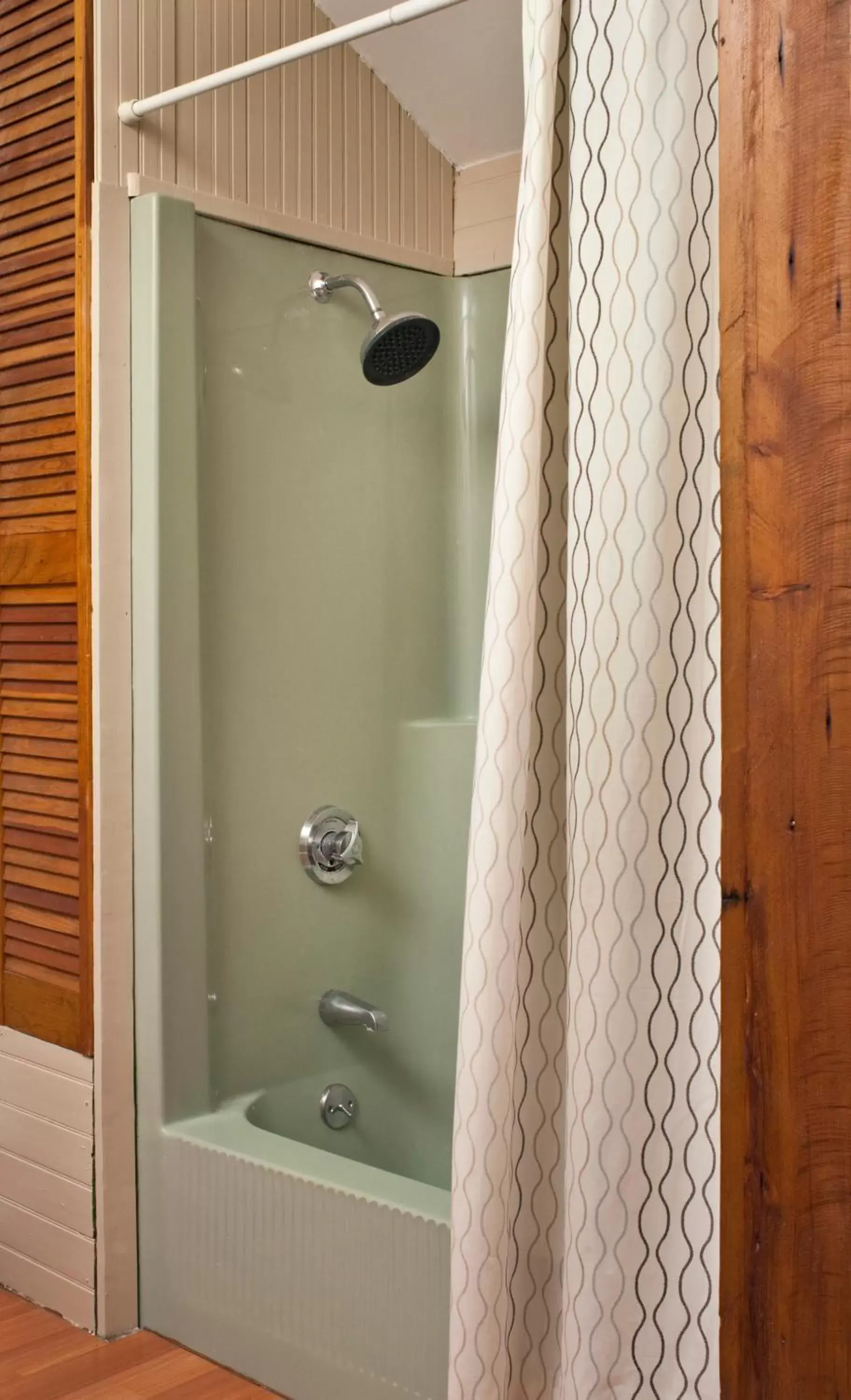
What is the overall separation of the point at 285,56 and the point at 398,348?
0.40 meters

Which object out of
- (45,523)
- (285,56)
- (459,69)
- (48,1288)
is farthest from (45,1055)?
(459,69)

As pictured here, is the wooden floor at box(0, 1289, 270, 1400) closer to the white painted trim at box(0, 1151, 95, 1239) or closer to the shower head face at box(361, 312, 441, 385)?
the white painted trim at box(0, 1151, 95, 1239)

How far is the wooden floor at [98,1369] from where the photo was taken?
1.82 m

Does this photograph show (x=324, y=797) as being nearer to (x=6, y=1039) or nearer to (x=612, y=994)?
(x=6, y=1039)

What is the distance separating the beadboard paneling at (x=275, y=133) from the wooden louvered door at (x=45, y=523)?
71 millimetres

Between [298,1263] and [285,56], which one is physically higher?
[285,56]

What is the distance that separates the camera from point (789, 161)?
0.96m

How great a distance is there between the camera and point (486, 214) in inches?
97.3

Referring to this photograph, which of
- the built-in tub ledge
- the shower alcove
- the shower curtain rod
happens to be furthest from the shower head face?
the built-in tub ledge

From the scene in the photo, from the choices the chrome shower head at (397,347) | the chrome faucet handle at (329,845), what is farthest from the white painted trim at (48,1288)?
the chrome shower head at (397,347)

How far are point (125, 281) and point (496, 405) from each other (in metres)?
0.69

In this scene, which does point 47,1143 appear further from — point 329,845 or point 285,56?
point 285,56

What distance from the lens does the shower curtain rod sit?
1607 millimetres

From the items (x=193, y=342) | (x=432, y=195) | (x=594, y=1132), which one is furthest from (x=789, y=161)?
(x=432, y=195)
